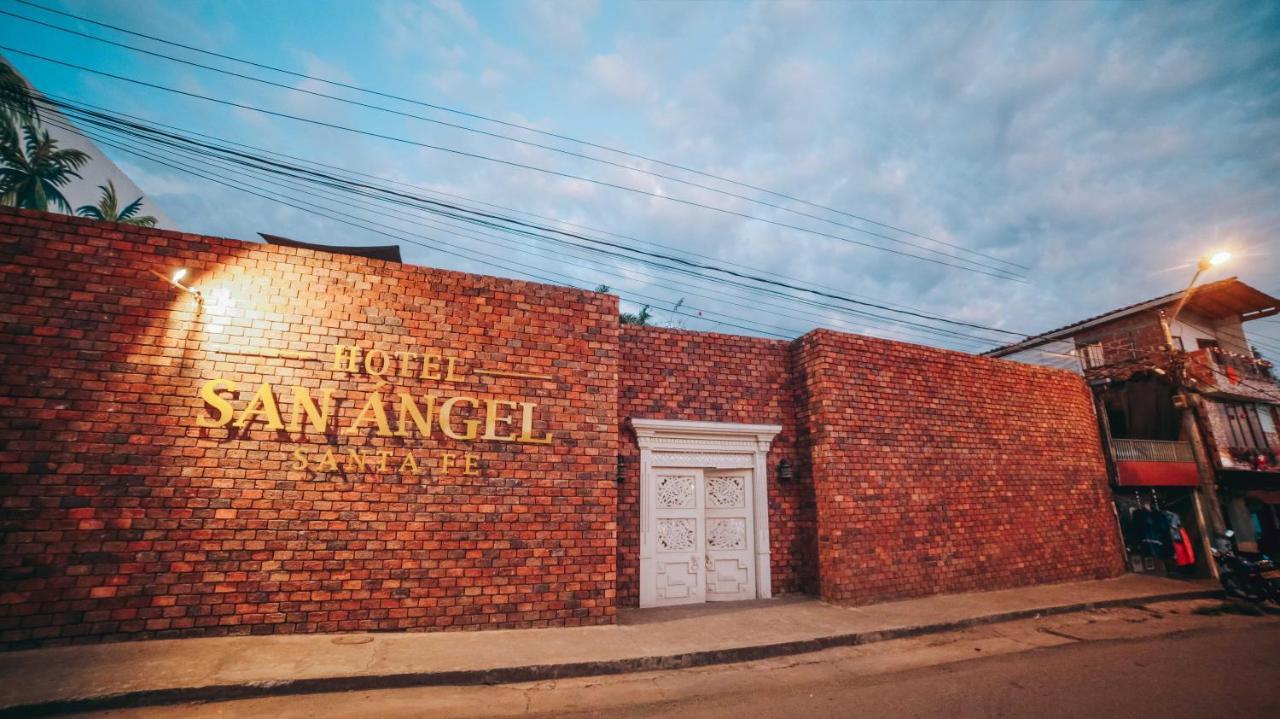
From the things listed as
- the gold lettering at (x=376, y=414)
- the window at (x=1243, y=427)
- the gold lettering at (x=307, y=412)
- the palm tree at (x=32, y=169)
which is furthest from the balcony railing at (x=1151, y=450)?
the palm tree at (x=32, y=169)

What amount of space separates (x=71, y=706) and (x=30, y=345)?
11.2 ft

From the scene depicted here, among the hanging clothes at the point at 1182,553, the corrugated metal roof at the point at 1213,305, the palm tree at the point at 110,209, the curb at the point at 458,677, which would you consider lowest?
the curb at the point at 458,677

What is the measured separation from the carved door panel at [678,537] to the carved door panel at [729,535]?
0.66 feet

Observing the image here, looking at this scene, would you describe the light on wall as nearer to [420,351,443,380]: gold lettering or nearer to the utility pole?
[420,351,443,380]: gold lettering

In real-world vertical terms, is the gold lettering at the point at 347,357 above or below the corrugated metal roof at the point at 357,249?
below

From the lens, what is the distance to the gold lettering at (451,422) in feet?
18.6

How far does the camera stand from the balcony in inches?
441

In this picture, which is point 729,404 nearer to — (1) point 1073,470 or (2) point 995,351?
(1) point 1073,470

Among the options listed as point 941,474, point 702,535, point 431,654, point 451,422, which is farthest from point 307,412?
point 941,474

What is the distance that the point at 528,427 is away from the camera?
5984mm

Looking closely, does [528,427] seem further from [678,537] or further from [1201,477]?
[1201,477]

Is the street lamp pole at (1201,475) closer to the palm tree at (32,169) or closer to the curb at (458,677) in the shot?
the curb at (458,677)

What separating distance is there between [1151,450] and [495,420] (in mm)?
15920

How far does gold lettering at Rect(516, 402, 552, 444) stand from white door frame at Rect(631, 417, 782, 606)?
156cm
